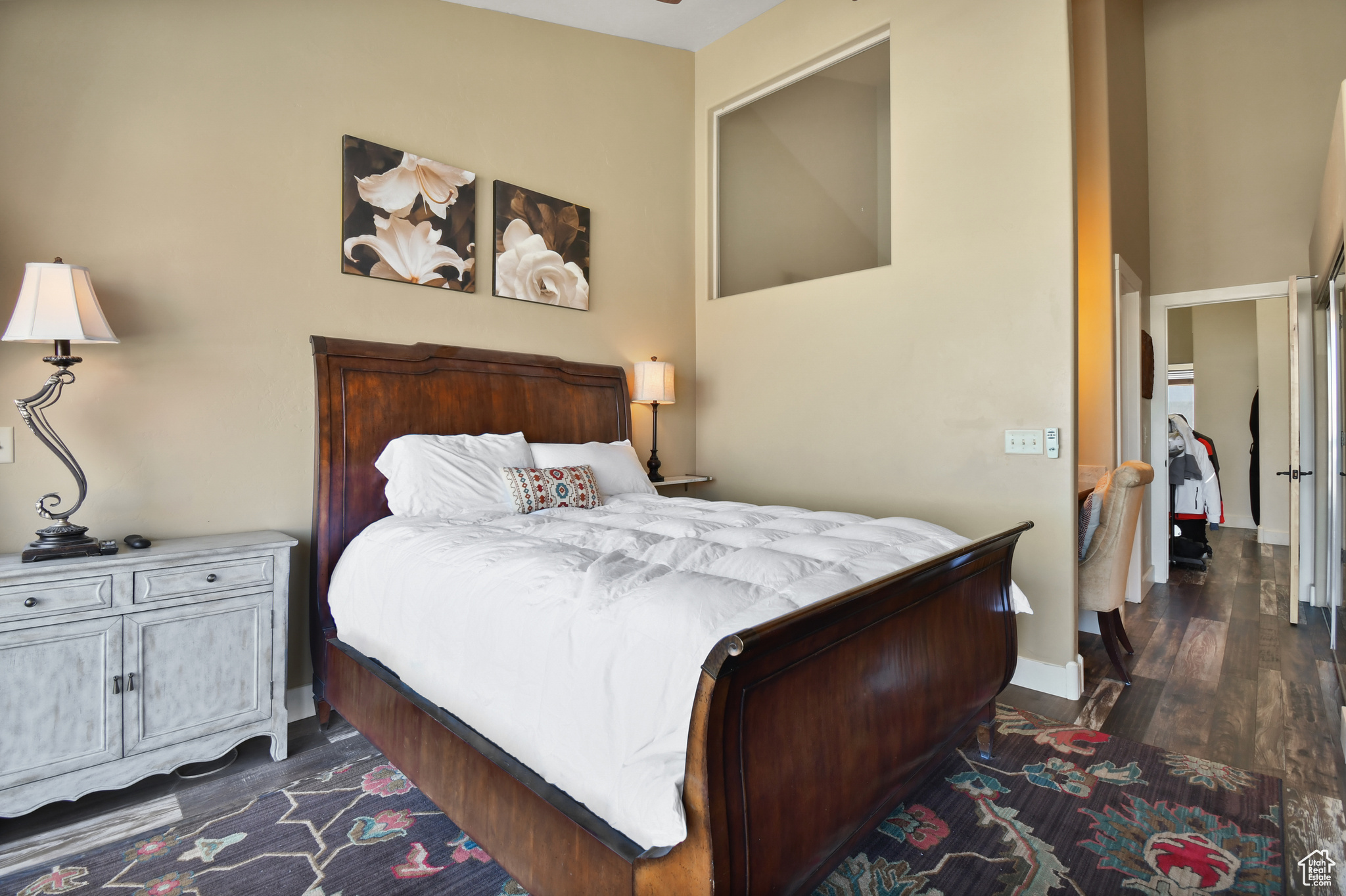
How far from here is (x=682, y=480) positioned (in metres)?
3.92

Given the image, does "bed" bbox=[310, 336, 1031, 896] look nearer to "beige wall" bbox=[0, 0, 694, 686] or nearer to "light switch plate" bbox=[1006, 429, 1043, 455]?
"beige wall" bbox=[0, 0, 694, 686]

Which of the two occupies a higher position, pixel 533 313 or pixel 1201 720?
pixel 533 313

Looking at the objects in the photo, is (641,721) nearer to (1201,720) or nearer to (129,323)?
(129,323)

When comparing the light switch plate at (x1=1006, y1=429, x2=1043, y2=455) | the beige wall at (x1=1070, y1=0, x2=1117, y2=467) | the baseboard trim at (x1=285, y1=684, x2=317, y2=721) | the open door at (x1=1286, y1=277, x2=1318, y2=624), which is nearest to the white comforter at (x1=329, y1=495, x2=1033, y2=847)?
the baseboard trim at (x1=285, y1=684, x2=317, y2=721)

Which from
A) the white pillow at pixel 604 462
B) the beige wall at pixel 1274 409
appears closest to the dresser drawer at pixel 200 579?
the white pillow at pixel 604 462

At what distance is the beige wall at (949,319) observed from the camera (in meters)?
2.78

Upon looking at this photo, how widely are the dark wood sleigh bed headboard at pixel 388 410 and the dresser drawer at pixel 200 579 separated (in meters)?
0.33

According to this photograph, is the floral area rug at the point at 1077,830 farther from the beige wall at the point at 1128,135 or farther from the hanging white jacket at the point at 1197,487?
the hanging white jacket at the point at 1197,487

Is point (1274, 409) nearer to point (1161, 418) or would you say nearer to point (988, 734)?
point (1161, 418)

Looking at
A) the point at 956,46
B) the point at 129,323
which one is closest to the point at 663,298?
the point at 956,46

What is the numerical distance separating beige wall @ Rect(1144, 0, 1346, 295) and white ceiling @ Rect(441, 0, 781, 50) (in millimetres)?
3399

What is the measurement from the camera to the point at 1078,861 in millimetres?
1663

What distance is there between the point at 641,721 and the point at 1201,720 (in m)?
2.55

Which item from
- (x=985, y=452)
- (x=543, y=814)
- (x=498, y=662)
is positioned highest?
(x=985, y=452)
